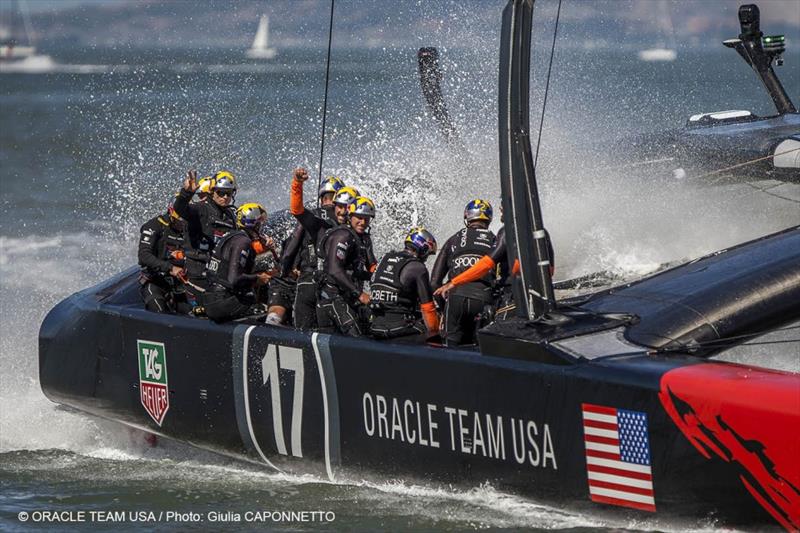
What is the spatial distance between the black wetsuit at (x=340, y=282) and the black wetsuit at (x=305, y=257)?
0.31 meters

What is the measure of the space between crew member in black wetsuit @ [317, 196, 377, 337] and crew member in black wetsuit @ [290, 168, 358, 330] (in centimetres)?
13

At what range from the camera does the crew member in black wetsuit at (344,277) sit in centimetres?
861

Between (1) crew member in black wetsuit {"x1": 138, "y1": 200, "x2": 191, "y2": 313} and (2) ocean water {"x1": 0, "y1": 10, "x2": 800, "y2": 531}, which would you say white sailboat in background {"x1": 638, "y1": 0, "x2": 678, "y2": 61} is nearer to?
(2) ocean water {"x1": 0, "y1": 10, "x2": 800, "y2": 531}

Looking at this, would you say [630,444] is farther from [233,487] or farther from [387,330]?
[233,487]

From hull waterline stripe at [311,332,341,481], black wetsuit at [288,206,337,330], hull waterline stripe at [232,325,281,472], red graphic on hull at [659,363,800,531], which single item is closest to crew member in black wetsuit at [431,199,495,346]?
hull waterline stripe at [311,332,341,481]

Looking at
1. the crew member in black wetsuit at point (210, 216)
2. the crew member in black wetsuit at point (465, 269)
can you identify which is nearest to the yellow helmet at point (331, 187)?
the crew member in black wetsuit at point (210, 216)

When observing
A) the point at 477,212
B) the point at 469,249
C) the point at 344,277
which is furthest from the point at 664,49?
the point at 344,277

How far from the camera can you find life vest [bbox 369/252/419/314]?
8.41 m

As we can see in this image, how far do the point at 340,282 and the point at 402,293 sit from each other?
1.44ft

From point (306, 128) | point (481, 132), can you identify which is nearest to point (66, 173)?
point (306, 128)

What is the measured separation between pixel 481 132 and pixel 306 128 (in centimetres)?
1980

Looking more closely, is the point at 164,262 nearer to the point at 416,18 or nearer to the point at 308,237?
the point at 308,237

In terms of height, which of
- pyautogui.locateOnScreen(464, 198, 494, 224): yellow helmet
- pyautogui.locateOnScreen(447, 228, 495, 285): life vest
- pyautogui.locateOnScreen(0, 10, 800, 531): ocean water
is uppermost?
pyautogui.locateOnScreen(464, 198, 494, 224): yellow helmet

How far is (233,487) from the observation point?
29.5 ft
